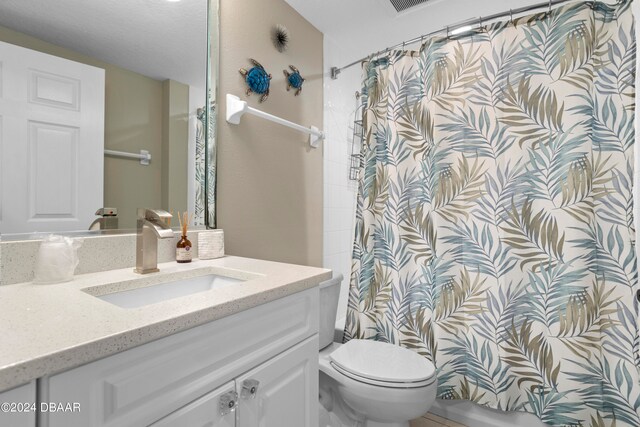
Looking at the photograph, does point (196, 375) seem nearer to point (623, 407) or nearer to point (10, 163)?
point (10, 163)

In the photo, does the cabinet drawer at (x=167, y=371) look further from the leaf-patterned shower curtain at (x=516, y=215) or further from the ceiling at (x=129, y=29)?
the leaf-patterned shower curtain at (x=516, y=215)

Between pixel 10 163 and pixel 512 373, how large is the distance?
1958 mm

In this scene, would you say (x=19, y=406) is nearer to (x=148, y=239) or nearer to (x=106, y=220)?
(x=148, y=239)

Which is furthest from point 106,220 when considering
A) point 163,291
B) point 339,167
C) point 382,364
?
point 339,167

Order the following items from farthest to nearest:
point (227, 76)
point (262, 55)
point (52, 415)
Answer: point (262, 55) → point (227, 76) → point (52, 415)

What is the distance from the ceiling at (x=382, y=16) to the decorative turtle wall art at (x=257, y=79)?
1.68 ft

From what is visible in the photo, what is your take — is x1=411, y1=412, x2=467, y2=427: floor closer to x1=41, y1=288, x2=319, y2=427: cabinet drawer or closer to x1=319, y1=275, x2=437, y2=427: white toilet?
x1=319, y1=275, x2=437, y2=427: white toilet

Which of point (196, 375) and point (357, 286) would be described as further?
point (357, 286)

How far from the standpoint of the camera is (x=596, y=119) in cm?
130

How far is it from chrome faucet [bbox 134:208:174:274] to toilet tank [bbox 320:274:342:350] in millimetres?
818

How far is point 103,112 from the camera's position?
37.8 inches

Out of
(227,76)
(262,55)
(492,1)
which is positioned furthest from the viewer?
(492,1)

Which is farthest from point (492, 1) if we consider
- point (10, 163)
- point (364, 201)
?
point (10, 163)

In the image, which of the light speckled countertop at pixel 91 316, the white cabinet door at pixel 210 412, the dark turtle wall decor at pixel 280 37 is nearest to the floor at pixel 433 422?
the light speckled countertop at pixel 91 316
